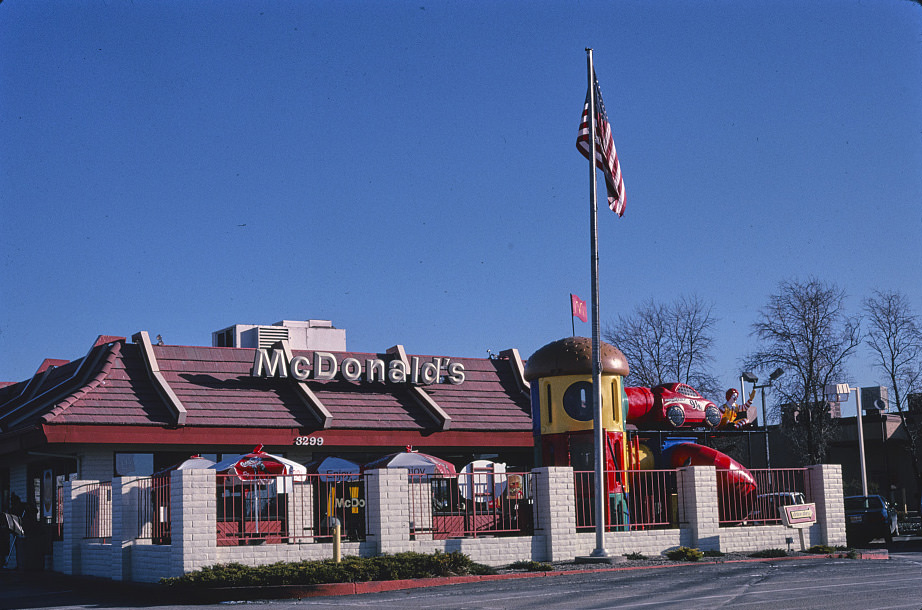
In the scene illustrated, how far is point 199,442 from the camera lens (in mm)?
28234

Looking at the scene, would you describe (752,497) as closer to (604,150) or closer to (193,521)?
(604,150)

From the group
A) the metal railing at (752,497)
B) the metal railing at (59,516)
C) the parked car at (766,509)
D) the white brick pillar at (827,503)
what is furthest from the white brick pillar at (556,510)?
the metal railing at (59,516)

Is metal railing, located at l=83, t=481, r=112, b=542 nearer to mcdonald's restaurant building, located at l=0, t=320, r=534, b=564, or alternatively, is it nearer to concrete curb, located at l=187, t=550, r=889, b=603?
mcdonald's restaurant building, located at l=0, t=320, r=534, b=564

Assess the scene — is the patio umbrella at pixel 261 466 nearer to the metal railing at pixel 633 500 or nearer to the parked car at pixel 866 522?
the metal railing at pixel 633 500

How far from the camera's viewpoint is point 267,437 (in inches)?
1145

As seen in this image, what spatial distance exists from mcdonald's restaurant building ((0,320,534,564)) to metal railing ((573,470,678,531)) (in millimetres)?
8365

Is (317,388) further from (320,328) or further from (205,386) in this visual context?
(320,328)

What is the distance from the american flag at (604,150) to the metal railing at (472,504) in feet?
20.9

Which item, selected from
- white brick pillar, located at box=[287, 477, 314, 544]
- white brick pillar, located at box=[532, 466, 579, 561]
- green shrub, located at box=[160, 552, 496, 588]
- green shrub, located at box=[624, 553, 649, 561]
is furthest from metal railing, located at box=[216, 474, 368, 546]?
green shrub, located at box=[624, 553, 649, 561]

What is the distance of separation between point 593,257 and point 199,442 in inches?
472

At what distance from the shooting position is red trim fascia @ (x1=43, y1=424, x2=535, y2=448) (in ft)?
87.4

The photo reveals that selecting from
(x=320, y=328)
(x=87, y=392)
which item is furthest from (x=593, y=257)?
(x=320, y=328)

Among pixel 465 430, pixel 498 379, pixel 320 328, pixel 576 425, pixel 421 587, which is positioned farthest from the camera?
pixel 320 328

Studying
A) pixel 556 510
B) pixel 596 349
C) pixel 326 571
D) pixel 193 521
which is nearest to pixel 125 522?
pixel 193 521
